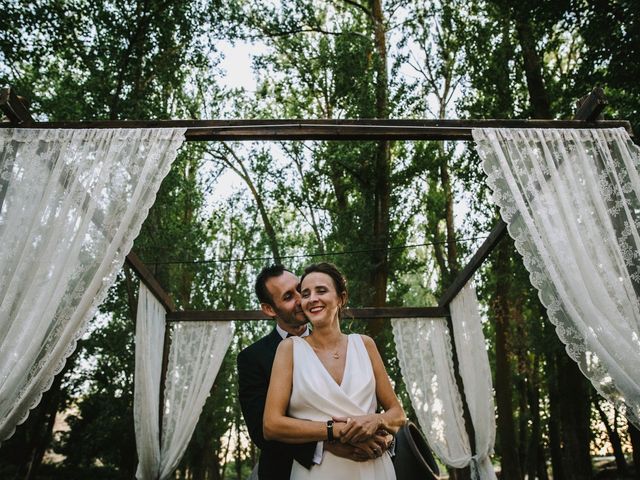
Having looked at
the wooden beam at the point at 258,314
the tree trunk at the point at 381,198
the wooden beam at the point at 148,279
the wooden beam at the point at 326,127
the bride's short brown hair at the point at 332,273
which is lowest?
the bride's short brown hair at the point at 332,273

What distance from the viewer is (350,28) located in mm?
12555

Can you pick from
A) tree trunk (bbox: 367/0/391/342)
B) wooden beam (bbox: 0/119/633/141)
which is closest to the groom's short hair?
wooden beam (bbox: 0/119/633/141)

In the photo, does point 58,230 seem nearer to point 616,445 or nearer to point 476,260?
point 476,260

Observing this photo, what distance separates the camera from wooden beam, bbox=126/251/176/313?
5.34 m

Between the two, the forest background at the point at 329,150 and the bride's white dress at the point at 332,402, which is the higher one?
the forest background at the point at 329,150

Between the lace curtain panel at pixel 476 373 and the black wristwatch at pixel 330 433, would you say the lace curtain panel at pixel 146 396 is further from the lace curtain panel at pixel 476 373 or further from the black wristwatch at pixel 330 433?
the black wristwatch at pixel 330 433

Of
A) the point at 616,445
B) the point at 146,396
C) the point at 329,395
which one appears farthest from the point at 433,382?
the point at 616,445

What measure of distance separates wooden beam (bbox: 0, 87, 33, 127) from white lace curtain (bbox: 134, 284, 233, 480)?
3142mm

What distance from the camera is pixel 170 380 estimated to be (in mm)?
6883

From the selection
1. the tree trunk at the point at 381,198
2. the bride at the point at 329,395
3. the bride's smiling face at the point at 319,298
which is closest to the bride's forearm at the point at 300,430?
the bride at the point at 329,395

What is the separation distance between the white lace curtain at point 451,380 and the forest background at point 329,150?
1300mm

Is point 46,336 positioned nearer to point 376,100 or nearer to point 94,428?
point 376,100

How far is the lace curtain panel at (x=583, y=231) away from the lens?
2.76 meters

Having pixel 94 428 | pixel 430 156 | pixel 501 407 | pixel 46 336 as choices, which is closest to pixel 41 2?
pixel 46 336
